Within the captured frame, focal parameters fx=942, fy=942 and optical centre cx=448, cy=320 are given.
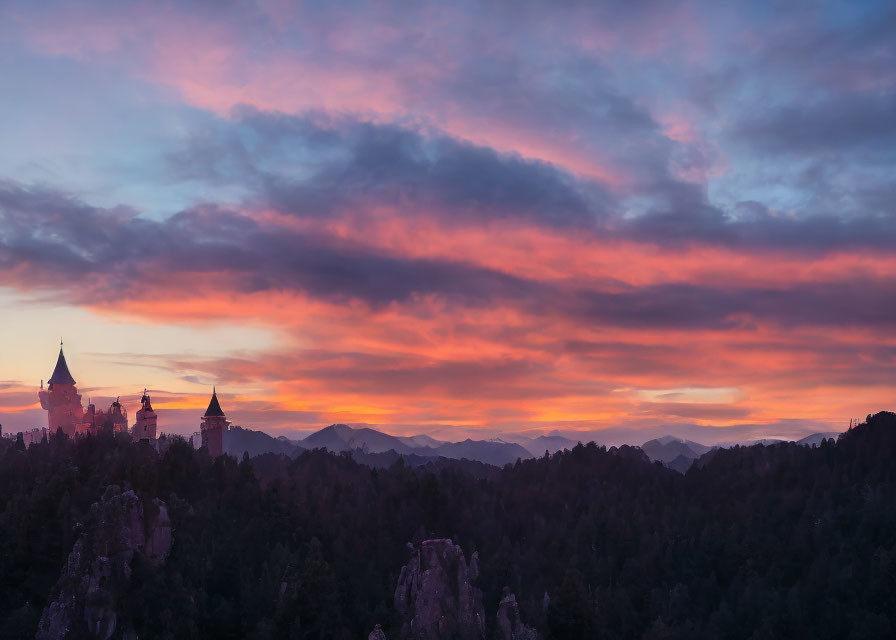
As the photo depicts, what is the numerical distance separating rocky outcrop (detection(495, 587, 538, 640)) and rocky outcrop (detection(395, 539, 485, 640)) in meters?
6.81

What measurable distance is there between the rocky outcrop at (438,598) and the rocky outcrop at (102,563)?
42045mm

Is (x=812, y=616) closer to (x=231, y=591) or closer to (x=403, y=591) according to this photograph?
(x=403, y=591)

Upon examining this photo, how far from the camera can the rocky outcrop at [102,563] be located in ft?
451

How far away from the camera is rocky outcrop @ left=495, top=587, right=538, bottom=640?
449 feet

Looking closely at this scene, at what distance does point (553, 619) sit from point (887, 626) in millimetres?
50556

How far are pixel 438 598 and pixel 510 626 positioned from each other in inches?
576

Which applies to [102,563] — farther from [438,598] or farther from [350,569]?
[438,598]

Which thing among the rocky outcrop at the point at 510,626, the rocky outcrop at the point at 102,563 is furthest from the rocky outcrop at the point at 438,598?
the rocky outcrop at the point at 102,563

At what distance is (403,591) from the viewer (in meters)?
156

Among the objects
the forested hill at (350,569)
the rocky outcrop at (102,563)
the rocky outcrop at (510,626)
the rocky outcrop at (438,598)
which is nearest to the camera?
the rocky outcrop at (510,626)

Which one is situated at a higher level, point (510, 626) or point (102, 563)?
point (102, 563)

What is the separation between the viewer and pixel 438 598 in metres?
149

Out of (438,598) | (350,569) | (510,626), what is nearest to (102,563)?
(350,569)

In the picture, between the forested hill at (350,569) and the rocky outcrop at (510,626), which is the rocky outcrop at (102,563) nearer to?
the forested hill at (350,569)
